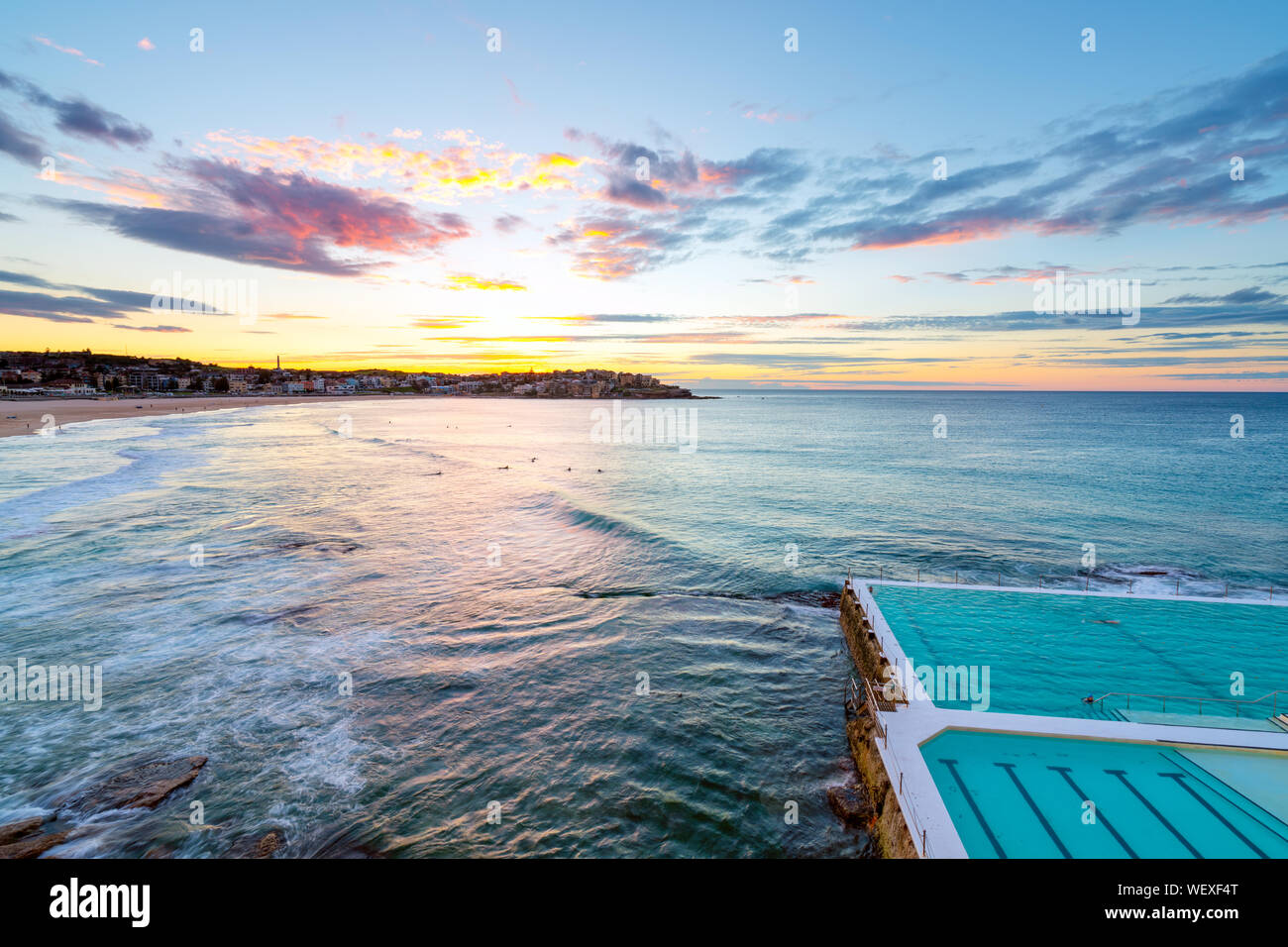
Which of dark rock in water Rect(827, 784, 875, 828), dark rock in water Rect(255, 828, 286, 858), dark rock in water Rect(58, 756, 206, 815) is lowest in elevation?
dark rock in water Rect(827, 784, 875, 828)

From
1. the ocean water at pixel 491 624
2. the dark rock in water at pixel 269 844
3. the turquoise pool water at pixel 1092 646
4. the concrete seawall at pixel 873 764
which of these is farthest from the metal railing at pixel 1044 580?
the dark rock in water at pixel 269 844

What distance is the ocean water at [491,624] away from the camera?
11391mm

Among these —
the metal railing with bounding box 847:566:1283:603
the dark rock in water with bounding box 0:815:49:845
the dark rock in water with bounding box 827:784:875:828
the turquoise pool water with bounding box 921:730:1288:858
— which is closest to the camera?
the turquoise pool water with bounding box 921:730:1288:858

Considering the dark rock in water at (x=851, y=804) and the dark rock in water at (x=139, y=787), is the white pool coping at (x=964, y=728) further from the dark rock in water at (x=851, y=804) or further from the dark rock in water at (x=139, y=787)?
the dark rock in water at (x=139, y=787)

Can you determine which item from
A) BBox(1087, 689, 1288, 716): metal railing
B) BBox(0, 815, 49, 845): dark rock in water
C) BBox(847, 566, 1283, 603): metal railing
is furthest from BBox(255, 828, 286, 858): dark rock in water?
BBox(847, 566, 1283, 603): metal railing

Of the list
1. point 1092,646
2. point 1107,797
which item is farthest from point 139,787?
point 1092,646

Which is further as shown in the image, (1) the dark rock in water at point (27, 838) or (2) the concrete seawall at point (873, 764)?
(2) the concrete seawall at point (873, 764)

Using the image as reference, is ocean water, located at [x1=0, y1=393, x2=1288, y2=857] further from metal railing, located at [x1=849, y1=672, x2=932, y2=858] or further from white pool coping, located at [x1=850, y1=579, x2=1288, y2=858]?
white pool coping, located at [x1=850, y1=579, x2=1288, y2=858]

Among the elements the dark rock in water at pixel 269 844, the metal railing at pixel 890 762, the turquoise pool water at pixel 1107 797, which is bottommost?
the dark rock in water at pixel 269 844

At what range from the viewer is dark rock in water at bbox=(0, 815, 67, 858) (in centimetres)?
951

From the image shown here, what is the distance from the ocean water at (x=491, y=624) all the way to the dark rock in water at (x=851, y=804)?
9.2 inches

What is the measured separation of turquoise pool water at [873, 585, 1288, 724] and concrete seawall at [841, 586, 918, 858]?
1171 mm

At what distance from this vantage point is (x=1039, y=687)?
14.9 m
